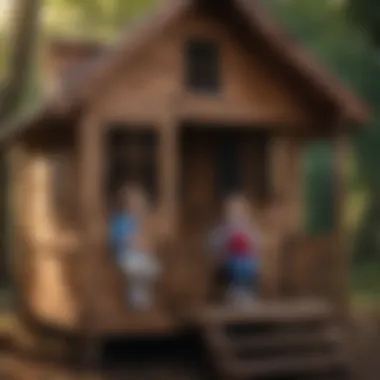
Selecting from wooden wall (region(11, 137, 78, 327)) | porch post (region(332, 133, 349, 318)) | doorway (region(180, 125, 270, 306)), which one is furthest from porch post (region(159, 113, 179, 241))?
doorway (region(180, 125, 270, 306))

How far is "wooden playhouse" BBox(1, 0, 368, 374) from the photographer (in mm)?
14734

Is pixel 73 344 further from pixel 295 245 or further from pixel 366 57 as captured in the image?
pixel 366 57

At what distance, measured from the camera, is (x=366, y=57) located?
2508 cm

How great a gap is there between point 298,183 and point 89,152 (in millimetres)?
4640

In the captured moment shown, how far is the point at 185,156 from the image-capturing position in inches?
714

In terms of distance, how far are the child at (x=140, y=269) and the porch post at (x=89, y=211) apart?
44 cm

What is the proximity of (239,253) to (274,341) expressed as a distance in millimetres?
1482

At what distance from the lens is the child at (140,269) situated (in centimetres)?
1473

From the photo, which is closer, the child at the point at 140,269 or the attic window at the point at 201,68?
the child at the point at 140,269

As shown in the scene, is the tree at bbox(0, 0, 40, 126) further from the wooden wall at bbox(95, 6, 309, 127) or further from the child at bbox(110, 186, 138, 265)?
the child at bbox(110, 186, 138, 265)

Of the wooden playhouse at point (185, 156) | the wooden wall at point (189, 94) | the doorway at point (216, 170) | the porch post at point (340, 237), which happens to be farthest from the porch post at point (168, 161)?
the doorway at point (216, 170)

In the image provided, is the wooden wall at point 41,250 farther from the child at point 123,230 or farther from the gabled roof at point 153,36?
the gabled roof at point 153,36

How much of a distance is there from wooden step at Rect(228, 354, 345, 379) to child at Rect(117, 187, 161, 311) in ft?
5.58

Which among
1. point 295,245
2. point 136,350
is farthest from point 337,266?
point 136,350
